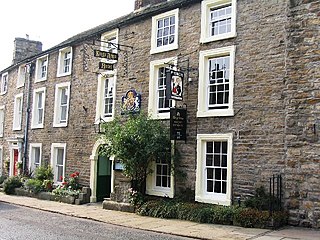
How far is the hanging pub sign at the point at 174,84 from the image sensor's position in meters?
13.6

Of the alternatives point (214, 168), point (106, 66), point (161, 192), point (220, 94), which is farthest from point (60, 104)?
point (214, 168)

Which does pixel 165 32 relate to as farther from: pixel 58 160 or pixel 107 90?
pixel 58 160

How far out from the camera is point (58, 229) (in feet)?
36.7

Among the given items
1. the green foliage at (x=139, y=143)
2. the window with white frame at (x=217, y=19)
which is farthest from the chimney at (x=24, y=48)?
the window with white frame at (x=217, y=19)

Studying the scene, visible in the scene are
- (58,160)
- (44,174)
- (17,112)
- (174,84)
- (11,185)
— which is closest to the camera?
(174,84)

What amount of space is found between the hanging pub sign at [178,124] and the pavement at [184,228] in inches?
118

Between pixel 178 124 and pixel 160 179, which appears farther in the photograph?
pixel 160 179

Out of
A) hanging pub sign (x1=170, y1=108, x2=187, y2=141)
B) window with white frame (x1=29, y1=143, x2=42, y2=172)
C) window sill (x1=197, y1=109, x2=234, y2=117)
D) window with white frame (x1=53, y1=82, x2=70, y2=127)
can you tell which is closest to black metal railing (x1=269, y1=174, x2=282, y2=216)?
window sill (x1=197, y1=109, x2=234, y2=117)

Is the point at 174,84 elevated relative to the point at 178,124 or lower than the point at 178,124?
elevated

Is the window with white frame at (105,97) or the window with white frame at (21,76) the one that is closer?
the window with white frame at (105,97)

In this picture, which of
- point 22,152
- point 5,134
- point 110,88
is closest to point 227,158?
point 110,88

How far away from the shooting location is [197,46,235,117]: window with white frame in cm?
1319

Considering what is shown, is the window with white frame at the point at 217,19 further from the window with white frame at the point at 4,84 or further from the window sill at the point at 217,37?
the window with white frame at the point at 4,84

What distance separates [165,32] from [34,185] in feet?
34.2
